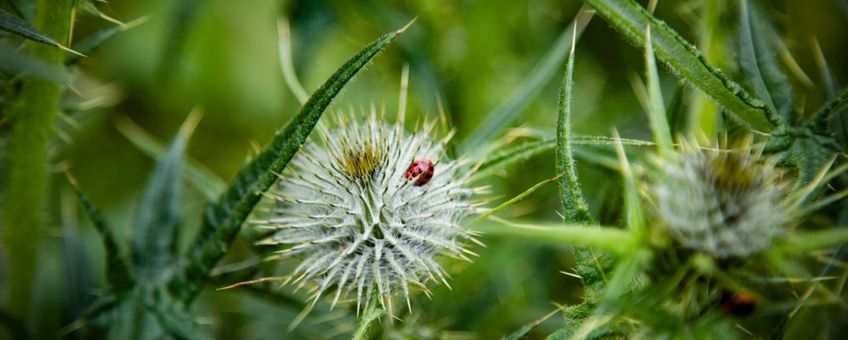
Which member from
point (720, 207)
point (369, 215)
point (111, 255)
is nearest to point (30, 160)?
point (111, 255)

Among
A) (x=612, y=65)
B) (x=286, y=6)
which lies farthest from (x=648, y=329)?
(x=612, y=65)

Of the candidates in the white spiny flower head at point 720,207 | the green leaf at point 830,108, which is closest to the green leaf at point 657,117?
the white spiny flower head at point 720,207

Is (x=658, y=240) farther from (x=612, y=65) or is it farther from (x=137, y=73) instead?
(x=137, y=73)

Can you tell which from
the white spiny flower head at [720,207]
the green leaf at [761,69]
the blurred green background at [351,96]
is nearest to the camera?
the white spiny flower head at [720,207]

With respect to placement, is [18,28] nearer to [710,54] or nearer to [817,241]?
[817,241]

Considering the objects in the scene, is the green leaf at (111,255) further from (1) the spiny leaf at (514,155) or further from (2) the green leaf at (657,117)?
(2) the green leaf at (657,117)

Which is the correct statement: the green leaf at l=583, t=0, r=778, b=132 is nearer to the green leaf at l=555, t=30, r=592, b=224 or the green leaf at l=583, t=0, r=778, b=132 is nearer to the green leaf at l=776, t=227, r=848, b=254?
the green leaf at l=555, t=30, r=592, b=224
